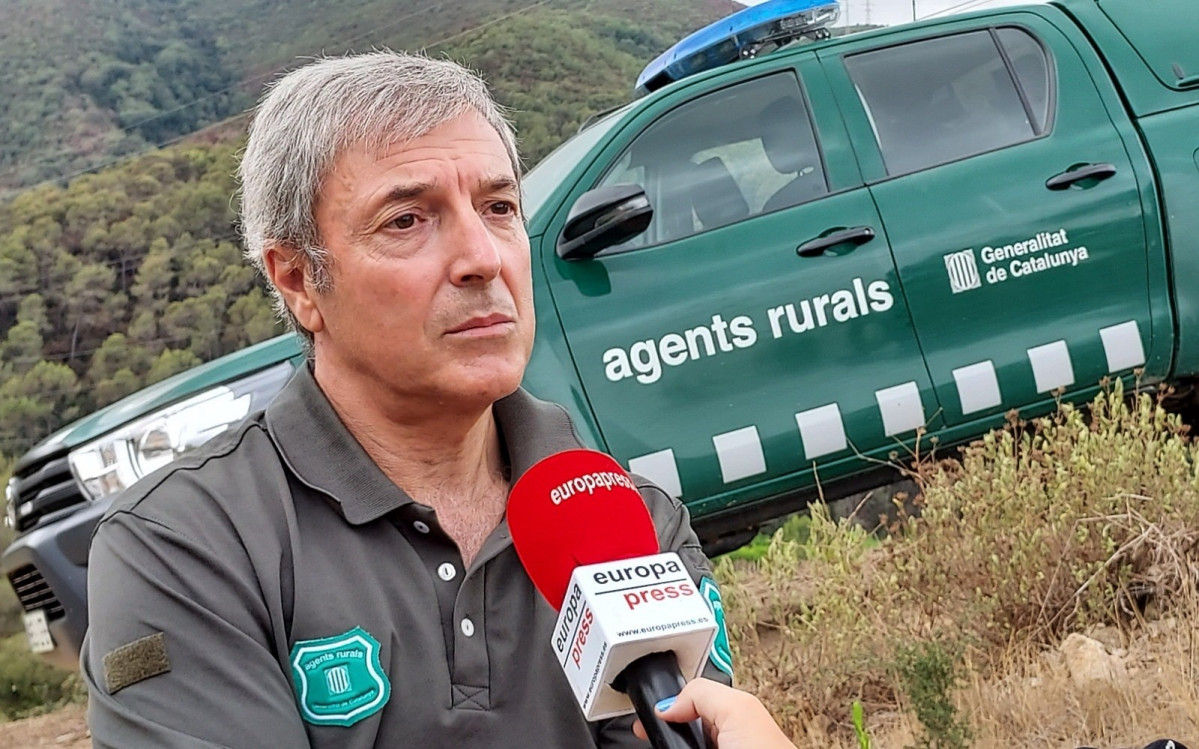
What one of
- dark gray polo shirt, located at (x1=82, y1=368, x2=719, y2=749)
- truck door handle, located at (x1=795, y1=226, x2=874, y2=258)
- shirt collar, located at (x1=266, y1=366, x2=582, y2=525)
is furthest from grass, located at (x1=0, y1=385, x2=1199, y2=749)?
dark gray polo shirt, located at (x1=82, y1=368, x2=719, y2=749)

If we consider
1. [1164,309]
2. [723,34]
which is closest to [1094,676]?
[1164,309]

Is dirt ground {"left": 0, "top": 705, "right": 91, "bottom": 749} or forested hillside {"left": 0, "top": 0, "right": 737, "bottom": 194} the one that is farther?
forested hillside {"left": 0, "top": 0, "right": 737, "bottom": 194}

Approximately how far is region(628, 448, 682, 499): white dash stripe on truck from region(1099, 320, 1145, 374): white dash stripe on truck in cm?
143

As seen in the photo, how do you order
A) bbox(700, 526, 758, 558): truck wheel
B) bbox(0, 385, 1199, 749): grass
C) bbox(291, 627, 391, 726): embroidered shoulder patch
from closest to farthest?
1. bbox(291, 627, 391, 726): embroidered shoulder patch
2. bbox(0, 385, 1199, 749): grass
3. bbox(700, 526, 758, 558): truck wheel

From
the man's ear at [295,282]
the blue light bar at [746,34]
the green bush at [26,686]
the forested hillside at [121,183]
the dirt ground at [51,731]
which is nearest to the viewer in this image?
the man's ear at [295,282]

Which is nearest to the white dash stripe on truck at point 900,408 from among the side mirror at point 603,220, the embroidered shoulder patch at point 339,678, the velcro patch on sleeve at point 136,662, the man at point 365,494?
the side mirror at point 603,220

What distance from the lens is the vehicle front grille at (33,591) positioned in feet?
10.6

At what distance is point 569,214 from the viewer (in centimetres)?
355

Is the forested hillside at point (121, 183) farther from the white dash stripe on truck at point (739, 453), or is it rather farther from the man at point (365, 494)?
the man at point (365, 494)

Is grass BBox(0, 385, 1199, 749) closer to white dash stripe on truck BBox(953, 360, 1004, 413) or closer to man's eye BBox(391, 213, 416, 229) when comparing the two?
white dash stripe on truck BBox(953, 360, 1004, 413)

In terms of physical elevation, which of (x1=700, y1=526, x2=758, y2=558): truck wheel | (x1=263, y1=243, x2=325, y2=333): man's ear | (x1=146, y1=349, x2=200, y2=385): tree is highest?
(x1=263, y1=243, x2=325, y2=333): man's ear

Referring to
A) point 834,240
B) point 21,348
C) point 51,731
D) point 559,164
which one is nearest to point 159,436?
point 559,164

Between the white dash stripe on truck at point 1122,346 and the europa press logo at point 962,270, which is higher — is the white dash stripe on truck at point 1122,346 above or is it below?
below

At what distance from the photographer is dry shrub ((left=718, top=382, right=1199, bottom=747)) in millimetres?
2844
